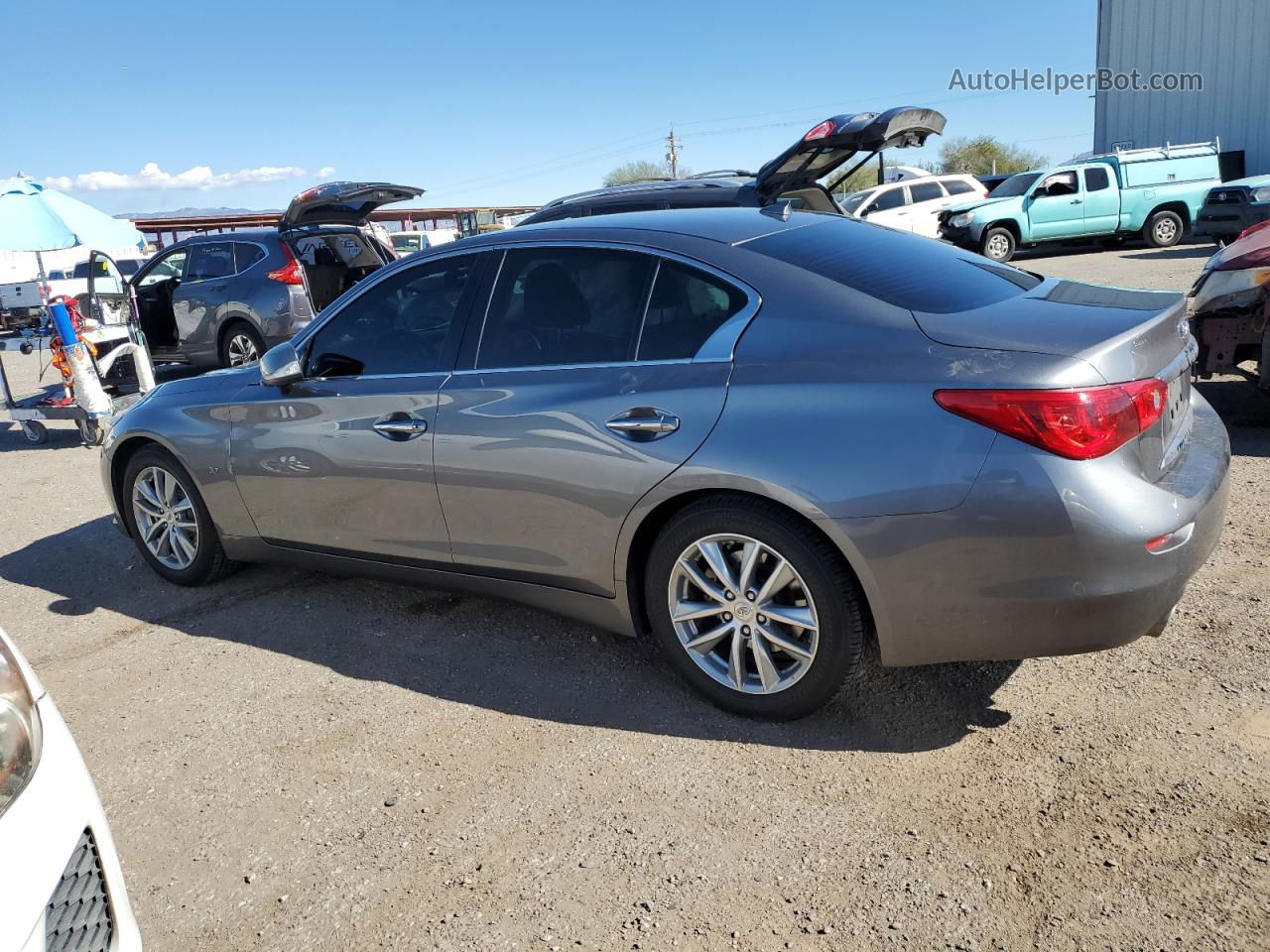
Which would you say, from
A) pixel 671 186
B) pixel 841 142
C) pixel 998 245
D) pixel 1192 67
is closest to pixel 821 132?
pixel 841 142

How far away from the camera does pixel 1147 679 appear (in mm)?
3338

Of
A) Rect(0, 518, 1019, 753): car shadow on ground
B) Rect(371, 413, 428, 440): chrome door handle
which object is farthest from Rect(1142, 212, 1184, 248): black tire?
Rect(371, 413, 428, 440): chrome door handle

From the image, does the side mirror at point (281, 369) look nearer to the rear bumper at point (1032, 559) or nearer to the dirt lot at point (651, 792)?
the dirt lot at point (651, 792)

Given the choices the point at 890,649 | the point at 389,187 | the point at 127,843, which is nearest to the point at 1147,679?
the point at 890,649

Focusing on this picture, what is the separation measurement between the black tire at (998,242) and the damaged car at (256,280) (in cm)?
1354

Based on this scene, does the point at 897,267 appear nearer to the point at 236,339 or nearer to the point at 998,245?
the point at 236,339

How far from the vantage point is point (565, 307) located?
368 centimetres

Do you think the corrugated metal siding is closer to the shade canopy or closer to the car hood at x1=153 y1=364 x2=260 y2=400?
the shade canopy

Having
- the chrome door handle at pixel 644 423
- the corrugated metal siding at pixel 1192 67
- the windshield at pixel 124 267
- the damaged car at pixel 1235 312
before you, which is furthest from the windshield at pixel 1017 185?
the chrome door handle at pixel 644 423

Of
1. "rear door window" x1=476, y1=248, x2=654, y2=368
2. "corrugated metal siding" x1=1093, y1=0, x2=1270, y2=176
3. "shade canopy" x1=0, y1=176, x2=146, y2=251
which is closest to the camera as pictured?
"rear door window" x1=476, y1=248, x2=654, y2=368

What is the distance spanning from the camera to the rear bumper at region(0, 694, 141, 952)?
68.7 inches

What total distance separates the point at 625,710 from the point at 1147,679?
1755mm

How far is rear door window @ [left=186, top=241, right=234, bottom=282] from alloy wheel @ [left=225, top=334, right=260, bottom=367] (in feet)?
2.30

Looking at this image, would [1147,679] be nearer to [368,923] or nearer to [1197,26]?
[368,923]
